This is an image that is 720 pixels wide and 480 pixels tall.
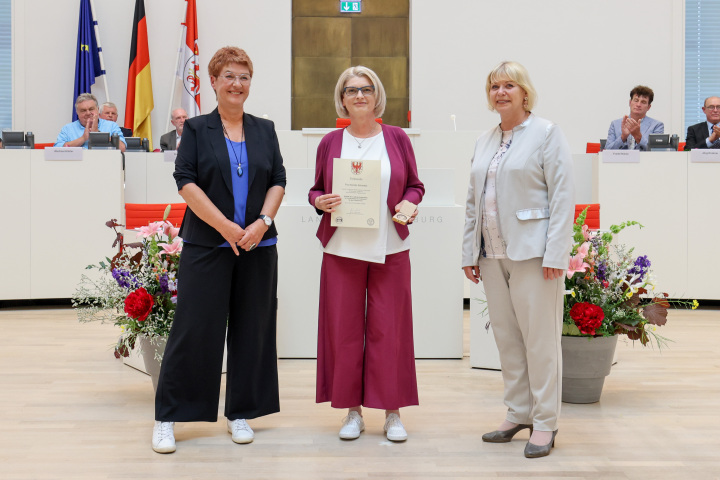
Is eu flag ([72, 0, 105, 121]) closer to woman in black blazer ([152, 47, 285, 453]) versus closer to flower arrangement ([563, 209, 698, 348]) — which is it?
woman in black blazer ([152, 47, 285, 453])

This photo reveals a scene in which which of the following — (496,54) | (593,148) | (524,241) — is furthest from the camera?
(496,54)

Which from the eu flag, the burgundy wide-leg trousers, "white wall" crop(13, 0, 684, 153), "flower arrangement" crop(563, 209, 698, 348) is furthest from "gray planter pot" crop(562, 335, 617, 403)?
the eu flag

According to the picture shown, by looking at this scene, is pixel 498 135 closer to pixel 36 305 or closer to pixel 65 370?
pixel 65 370

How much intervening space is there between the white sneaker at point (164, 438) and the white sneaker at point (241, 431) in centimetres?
23

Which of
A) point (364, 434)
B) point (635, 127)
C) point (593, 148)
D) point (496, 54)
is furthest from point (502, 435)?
point (496, 54)

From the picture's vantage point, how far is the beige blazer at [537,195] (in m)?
2.58

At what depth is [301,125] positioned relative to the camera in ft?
30.5

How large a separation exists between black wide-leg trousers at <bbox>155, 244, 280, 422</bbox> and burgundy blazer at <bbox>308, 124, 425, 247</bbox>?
31 centimetres

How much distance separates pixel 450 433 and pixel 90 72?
731 cm

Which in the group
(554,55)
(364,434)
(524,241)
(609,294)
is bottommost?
(364,434)

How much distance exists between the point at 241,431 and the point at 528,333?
46.4 inches

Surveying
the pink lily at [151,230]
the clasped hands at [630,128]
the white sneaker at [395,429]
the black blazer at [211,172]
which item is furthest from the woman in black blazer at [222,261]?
the clasped hands at [630,128]

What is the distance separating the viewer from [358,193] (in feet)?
9.36

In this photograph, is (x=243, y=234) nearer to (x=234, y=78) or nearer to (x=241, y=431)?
(x=234, y=78)
